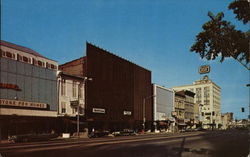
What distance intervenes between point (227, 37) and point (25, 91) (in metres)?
35.0

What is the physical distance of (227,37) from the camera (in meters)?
12.3

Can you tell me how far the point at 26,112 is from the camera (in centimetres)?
3962

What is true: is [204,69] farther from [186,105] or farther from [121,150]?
[186,105]

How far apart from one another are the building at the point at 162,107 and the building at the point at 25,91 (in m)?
42.4

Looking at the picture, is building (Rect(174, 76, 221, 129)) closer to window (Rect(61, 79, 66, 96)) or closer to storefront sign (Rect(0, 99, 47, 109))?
window (Rect(61, 79, 66, 96))

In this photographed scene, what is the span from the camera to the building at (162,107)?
8106cm

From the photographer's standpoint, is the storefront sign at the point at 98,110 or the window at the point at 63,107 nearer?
the window at the point at 63,107

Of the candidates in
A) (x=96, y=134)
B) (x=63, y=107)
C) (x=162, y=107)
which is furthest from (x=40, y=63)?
(x=162, y=107)

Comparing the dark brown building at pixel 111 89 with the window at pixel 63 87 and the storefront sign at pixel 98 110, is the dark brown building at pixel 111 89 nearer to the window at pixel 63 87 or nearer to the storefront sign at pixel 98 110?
the storefront sign at pixel 98 110

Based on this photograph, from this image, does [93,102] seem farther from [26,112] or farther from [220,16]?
[220,16]

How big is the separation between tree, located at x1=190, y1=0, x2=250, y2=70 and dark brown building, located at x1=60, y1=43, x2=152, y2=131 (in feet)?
135

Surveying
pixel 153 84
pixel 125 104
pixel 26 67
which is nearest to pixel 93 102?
pixel 125 104

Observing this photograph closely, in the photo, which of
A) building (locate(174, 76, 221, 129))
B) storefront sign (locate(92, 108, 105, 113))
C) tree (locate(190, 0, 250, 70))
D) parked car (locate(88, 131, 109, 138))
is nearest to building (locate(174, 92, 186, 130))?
storefront sign (locate(92, 108, 105, 113))

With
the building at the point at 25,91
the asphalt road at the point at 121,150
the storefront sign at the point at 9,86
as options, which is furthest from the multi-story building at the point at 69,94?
the asphalt road at the point at 121,150
